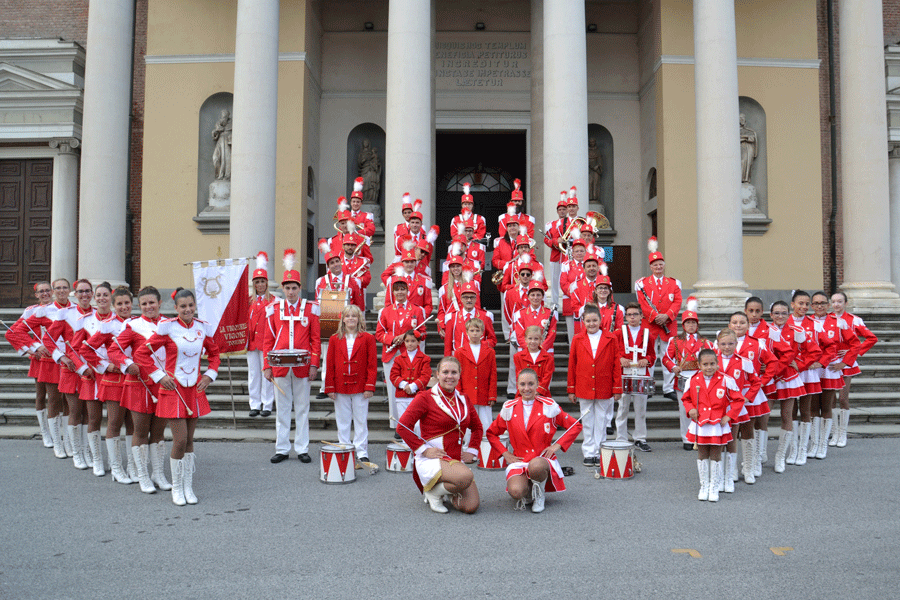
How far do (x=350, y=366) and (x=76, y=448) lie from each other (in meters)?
3.18

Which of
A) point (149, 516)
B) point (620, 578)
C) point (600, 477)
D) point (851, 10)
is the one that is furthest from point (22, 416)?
point (851, 10)

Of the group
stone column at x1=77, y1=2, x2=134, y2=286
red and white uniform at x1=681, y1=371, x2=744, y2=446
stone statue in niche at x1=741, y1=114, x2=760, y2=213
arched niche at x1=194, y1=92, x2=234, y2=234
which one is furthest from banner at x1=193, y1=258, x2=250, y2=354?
stone statue in niche at x1=741, y1=114, x2=760, y2=213

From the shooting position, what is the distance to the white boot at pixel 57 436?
8766 mm

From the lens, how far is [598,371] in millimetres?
8383

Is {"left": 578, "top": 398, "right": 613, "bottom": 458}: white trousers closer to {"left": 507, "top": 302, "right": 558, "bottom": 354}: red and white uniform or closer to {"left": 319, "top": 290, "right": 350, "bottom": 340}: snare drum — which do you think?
{"left": 507, "top": 302, "right": 558, "bottom": 354}: red and white uniform

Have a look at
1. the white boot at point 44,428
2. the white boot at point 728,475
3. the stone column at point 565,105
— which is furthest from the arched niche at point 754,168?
the white boot at point 44,428

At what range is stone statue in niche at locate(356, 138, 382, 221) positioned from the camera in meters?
19.4

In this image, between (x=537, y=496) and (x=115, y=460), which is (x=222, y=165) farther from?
(x=537, y=496)

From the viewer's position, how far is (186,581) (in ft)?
15.0

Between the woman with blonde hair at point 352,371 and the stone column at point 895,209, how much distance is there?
1536cm

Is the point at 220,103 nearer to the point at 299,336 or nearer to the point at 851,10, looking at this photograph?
the point at 299,336

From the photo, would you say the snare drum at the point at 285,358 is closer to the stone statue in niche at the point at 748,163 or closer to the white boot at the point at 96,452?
the white boot at the point at 96,452

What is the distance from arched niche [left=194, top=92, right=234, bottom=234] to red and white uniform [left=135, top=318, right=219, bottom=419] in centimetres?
1138

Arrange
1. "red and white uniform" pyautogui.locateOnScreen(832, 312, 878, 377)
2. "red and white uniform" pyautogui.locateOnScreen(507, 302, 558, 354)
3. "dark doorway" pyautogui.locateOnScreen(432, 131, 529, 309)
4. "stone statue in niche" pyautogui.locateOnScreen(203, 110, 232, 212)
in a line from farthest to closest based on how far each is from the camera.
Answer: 1. "dark doorway" pyautogui.locateOnScreen(432, 131, 529, 309)
2. "stone statue in niche" pyautogui.locateOnScreen(203, 110, 232, 212)
3. "red and white uniform" pyautogui.locateOnScreen(507, 302, 558, 354)
4. "red and white uniform" pyautogui.locateOnScreen(832, 312, 878, 377)
